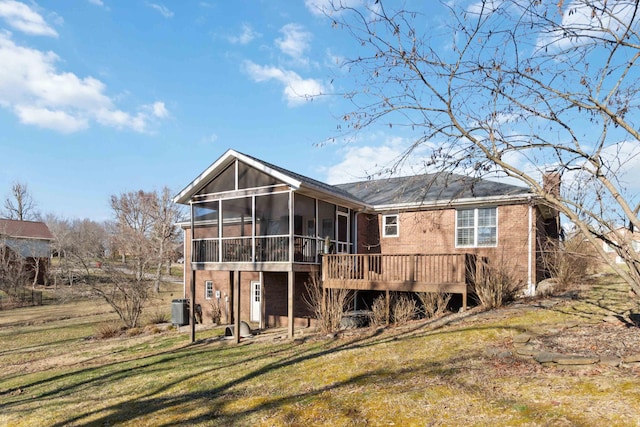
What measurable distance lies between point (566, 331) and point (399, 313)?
4822 mm

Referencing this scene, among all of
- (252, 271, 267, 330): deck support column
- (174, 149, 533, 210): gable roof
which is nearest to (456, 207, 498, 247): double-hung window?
(174, 149, 533, 210): gable roof

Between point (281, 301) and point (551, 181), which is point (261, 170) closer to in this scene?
point (281, 301)

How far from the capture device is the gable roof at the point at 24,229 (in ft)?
128

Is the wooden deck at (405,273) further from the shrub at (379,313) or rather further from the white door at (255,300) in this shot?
the white door at (255,300)

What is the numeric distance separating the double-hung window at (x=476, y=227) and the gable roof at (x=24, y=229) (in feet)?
122

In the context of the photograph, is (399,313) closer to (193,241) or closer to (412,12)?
(193,241)

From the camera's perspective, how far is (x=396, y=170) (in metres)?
7.25

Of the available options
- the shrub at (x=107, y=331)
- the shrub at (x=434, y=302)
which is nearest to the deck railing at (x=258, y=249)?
the shrub at (x=434, y=302)

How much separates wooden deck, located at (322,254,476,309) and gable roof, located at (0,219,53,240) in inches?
1363

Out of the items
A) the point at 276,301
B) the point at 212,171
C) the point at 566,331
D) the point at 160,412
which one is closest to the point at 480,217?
the point at 566,331

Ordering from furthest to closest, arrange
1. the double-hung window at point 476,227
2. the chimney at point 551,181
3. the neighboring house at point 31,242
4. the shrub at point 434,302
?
1. the neighboring house at point 31,242
2. the double-hung window at point 476,227
3. the shrub at point 434,302
4. the chimney at point 551,181

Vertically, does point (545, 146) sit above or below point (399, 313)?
above

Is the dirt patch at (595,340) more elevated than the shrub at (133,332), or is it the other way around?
the dirt patch at (595,340)

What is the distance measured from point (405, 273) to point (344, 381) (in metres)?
6.73
